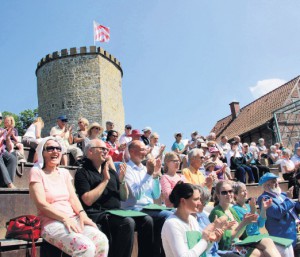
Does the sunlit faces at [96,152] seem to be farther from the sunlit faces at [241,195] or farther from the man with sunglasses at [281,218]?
the man with sunglasses at [281,218]

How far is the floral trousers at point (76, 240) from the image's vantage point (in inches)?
123

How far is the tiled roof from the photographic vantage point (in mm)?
26905

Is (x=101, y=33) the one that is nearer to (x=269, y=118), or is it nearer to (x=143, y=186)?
(x=269, y=118)

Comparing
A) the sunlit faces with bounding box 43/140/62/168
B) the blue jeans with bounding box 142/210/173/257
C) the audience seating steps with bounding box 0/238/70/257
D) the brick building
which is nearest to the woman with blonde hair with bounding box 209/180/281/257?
the blue jeans with bounding box 142/210/173/257

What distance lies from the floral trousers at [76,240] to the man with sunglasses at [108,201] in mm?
426

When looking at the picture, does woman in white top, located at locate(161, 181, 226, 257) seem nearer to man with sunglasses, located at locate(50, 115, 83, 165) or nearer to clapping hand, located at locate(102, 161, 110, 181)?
clapping hand, located at locate(102, 161, 110, 181)

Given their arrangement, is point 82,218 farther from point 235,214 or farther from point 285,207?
point 285,207

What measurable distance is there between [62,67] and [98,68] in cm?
274

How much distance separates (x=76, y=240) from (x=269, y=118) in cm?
2433

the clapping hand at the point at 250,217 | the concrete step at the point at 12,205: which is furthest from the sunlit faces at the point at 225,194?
the concrete step at the point at 12,205

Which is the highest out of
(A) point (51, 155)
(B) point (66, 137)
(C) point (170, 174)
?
(B) point (66, 137)

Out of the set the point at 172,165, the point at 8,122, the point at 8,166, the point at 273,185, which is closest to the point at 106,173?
the point at 172,165

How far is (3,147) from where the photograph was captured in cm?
584

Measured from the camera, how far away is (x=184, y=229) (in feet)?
10.5
